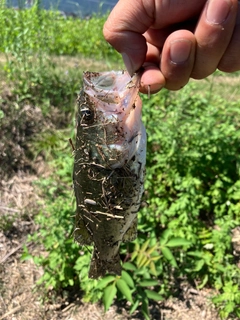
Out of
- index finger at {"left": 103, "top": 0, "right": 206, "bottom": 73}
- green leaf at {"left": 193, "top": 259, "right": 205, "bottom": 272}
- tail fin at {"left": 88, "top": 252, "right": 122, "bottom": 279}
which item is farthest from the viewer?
green leaf at {"left": 193, "top": 259, "right": 205, "bottom": 272}

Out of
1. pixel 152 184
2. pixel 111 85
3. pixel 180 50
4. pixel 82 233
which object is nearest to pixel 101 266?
Answer: pixel 82 233

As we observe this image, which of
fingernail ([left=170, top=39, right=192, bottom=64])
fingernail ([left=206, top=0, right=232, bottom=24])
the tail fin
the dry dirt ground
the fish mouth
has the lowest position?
the dry dirt ground

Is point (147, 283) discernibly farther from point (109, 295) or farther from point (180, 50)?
point (180, 50)

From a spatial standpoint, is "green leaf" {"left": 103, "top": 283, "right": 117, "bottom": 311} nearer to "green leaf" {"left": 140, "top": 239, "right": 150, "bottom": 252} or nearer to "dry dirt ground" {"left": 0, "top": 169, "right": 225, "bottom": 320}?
"green leaf" {"left": 140, "top": 239, "right": 150, "bottom": 252}

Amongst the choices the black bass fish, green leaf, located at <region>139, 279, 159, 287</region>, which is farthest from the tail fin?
green leaf, located at <region>139, 279, 159, 287</region>

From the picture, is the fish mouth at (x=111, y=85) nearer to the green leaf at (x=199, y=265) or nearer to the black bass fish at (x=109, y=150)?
the black bass fish at (x=109, y=150)

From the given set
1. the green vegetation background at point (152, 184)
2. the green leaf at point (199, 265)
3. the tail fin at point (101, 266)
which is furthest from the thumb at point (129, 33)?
the green leaf at point (199, 265)

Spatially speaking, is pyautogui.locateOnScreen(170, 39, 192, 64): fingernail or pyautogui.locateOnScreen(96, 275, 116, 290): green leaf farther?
pyautogui.locateOnScreen(96, 275, 116, 290): green leaf

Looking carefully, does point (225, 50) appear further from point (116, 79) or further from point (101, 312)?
point (101, 312)
